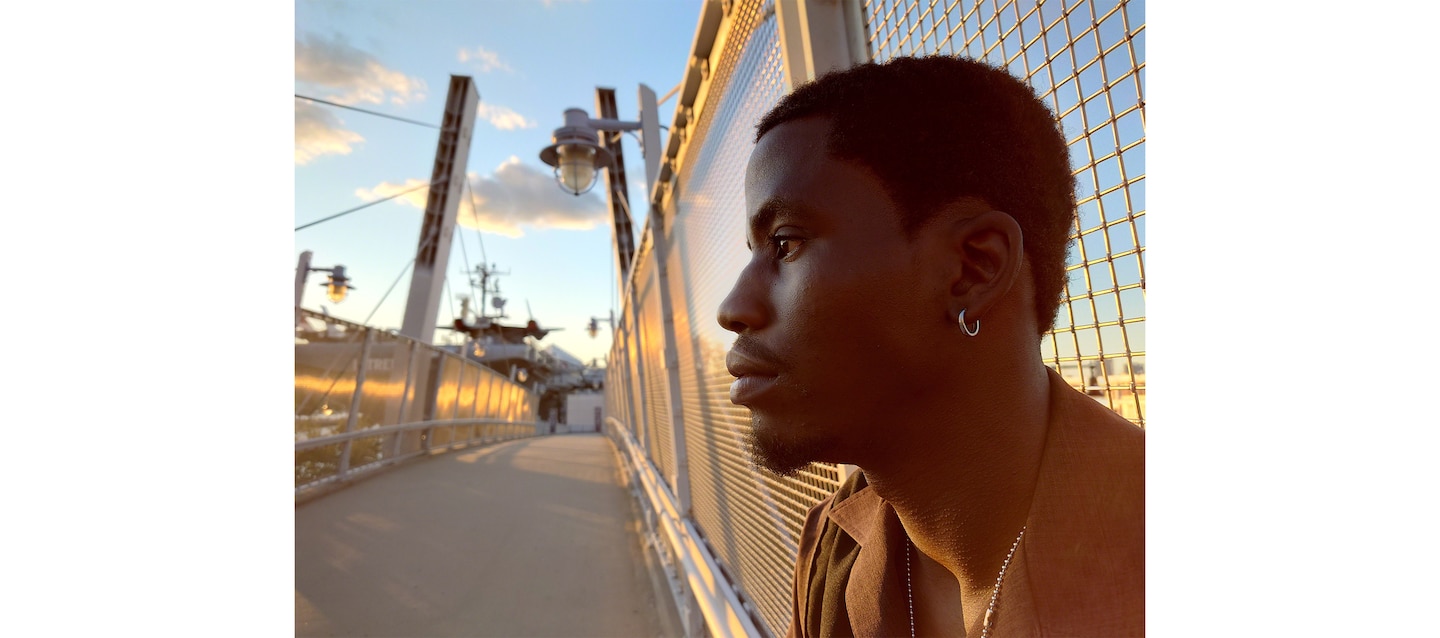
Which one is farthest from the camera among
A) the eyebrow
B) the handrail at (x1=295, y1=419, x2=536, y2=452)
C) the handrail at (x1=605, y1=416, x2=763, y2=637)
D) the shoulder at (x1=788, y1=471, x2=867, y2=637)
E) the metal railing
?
the metal railing

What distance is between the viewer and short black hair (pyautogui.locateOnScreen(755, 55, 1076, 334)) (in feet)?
2.73

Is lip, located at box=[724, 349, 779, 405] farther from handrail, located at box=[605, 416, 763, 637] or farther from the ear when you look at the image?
handrail, located at box=[605, 416, 763, 637]

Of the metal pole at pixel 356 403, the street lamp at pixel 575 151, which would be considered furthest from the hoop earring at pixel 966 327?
the metal pole at pixel 356 403

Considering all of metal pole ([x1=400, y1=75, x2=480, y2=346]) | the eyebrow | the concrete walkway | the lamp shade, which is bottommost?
the concrete walkway

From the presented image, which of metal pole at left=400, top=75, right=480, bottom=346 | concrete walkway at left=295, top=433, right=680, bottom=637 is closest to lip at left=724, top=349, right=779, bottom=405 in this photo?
concrete walkway at left=295, top=433, right=680, bottom=637

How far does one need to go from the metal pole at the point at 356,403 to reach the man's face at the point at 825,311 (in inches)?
292

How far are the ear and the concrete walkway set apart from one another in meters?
3.49

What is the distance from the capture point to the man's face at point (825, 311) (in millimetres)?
806

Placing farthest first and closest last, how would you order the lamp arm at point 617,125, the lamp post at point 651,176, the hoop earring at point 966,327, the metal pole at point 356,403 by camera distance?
the metal pole at point 356,403 → the lamp arm at point 617,125 → the lamp post at point 651,176 → the hoop earring at point 966,327

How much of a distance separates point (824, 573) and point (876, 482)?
1.41 ft

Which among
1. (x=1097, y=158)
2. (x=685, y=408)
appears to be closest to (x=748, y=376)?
(x=1097, y=158)

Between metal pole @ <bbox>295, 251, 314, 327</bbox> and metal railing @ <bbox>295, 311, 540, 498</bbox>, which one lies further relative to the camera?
metal pole @ <bbox>295, 251, 314, 327</bbox>

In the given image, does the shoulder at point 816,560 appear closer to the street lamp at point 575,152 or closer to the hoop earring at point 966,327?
the hoop earring at point 966,327
